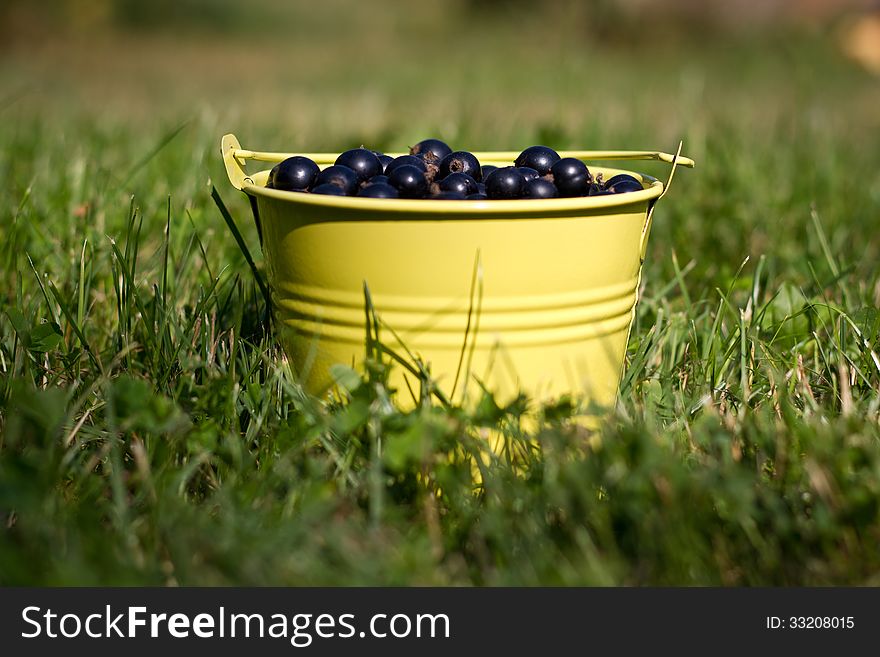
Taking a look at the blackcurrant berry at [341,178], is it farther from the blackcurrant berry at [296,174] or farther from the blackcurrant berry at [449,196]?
the blackcurrant berry at [449,196]

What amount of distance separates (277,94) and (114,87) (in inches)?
60.1

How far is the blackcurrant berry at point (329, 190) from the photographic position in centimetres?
156

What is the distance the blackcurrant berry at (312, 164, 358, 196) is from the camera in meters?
1.61

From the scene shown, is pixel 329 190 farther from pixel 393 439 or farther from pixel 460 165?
pixel 393 439

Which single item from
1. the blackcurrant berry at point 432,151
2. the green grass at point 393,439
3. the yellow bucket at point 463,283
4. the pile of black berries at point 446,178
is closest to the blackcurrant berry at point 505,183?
the pile of black berries at point 446,178

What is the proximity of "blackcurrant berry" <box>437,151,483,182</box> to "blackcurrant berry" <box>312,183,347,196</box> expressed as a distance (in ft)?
0.74

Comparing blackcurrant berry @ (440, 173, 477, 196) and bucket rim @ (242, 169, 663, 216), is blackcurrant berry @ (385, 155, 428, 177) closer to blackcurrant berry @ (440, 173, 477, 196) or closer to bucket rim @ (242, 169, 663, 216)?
blackcurrant berry @ (440, 173, 477, 196)

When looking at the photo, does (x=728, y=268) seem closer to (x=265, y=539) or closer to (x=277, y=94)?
(x=265, y=539)

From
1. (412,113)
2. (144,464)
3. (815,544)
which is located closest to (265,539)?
(144,464)

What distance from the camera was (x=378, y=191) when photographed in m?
1.55

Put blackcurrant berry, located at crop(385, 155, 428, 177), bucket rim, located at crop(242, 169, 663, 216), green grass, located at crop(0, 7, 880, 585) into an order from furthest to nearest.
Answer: blackcurrant berry, located at crop(385, 155, 428, 177)
bucket rim, located at crop(242, 169, 663, 216)
green grass, located at crop(0, 7, 880, 585)

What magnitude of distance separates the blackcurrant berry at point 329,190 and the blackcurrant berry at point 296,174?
6 centimetres

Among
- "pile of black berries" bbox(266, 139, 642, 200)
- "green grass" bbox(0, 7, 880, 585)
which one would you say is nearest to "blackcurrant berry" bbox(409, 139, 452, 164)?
"pile of black berries" bbox(266, 139, 642, 200)

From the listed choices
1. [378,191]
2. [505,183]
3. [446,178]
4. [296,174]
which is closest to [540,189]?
[505,183]
